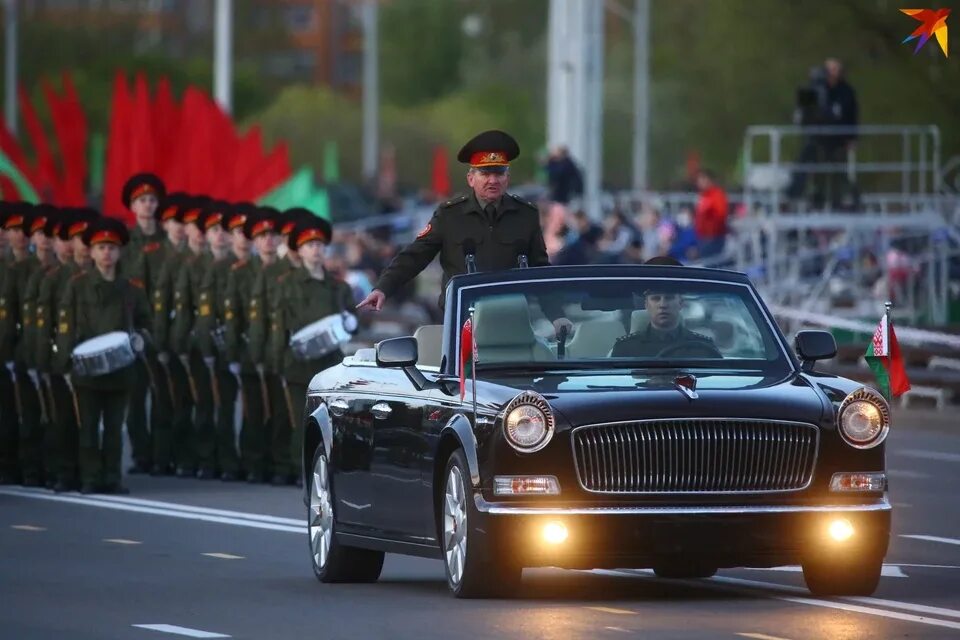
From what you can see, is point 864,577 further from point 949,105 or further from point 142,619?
point 949,105

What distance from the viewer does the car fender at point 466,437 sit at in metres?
13.2

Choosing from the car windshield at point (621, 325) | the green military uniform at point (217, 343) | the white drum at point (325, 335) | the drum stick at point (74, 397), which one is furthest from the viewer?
the green military uniform at point (217, 343)

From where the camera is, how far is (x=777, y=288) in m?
37.1

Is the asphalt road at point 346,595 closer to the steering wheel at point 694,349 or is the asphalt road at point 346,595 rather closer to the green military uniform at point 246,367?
the steering wheel at point 694,349

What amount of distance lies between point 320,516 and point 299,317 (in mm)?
7064

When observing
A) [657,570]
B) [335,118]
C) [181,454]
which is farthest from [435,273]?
[335,118]

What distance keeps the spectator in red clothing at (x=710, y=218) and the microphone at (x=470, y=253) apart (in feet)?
73.5

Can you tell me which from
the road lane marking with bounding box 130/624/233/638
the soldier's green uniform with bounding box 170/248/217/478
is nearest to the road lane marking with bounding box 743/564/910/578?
the road lane marking with bounding box 130/624/233/638

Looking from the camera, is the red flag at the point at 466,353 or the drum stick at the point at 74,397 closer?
the red flag at the point at 466,353

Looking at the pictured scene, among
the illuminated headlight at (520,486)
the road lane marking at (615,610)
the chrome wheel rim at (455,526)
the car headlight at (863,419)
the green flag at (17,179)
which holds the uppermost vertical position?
the green flag at (17,179)

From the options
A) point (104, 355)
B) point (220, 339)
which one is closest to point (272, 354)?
point (220, 339)

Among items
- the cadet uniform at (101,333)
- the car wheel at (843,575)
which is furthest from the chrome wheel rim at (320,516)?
the cadet uniform at (101,333)

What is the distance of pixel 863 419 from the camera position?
13.3 metres

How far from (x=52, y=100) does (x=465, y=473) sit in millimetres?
36167
